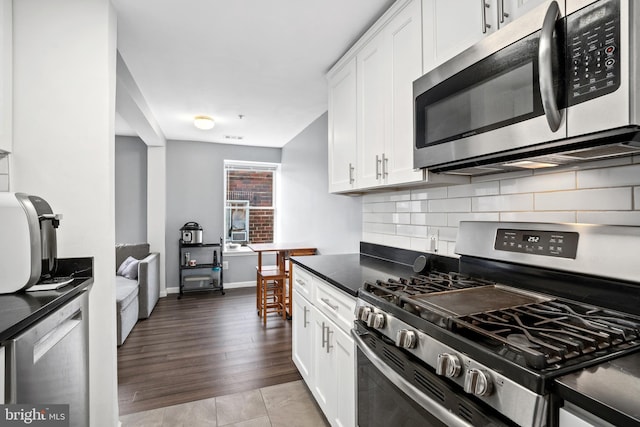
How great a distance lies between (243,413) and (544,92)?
2238mm

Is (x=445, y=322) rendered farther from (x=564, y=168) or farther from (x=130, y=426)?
(x=130, y=426)

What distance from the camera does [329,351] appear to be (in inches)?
70.4

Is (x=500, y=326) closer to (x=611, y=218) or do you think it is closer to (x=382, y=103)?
Result: (x=611, y=218)

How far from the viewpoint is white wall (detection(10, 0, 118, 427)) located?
166 cm

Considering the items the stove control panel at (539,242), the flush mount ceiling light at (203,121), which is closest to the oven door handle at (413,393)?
the stove control panel at (539,242)

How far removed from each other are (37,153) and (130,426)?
1611 millimetres

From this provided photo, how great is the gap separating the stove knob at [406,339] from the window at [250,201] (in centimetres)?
494

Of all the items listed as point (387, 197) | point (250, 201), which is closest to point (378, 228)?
point (387, 197)

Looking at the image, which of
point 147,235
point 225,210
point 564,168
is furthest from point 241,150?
point 564,168

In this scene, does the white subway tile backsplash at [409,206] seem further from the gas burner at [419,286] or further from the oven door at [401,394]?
the oven door at [401,394]

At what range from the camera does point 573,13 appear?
2.91 ft

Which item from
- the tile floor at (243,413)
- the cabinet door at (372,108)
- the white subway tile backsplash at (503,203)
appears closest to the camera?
the white subway tile backsplash at (503,203)

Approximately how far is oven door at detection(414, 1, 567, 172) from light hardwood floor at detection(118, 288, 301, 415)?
205 centimetres

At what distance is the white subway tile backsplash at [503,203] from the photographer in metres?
1.39
